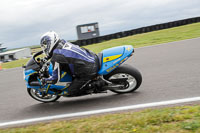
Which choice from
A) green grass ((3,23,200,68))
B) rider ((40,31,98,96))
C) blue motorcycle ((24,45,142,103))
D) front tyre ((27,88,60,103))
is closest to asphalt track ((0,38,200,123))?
front tyre ((27,88,60,103))

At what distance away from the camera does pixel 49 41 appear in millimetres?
4074

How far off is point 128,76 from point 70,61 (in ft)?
4.40

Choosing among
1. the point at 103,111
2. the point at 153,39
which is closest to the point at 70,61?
the point at 103,111

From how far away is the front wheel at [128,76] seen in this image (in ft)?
14.6

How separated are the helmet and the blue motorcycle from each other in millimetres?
455

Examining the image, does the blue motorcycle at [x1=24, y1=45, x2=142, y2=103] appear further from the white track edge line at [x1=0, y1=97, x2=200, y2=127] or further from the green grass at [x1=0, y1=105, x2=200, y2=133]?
the green grass at [x1=0, y1=105, x2=200, y2=133]

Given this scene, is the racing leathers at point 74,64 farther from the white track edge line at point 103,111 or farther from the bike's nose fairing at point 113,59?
the white track edge line at point 103,111

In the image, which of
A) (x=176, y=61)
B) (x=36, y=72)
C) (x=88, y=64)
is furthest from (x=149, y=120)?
(x=176, y=61)

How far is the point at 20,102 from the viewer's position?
5254 millimetres

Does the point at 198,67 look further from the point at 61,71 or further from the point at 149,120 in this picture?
the point at 61,71

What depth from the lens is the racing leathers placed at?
403 centimetres

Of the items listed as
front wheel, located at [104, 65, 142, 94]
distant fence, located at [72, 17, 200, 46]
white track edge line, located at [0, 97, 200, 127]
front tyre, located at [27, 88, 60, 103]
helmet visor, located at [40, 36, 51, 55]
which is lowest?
white track edge line, located at [0, 97, 200, 127]

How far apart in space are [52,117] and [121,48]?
207 centimetres

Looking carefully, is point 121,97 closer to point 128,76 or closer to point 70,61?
point 128,76
